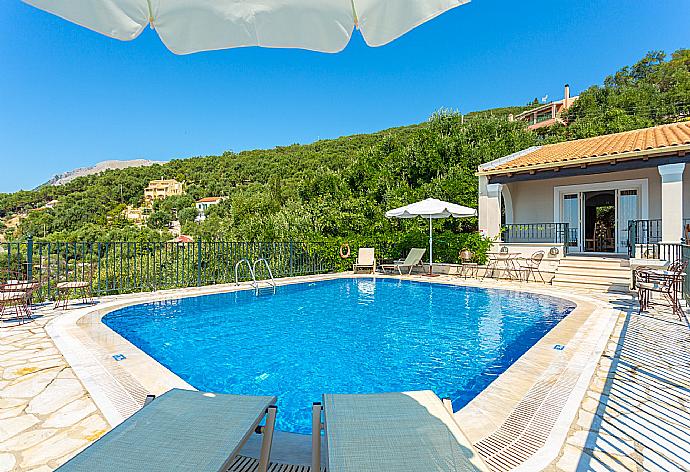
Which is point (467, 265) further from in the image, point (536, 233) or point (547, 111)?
point (547, 111)

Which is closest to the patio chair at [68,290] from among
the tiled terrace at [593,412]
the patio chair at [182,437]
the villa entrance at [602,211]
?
the tiled terrace at [593,412]

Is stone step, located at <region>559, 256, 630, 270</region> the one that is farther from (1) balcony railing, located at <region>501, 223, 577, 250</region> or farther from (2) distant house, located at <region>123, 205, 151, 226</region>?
(2) distant house, located at <region>123, 205, 151, 226</region>

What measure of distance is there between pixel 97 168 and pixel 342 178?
42.4 m

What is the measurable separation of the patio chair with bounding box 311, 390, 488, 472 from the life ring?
11578 mm

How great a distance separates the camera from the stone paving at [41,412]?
2406 millimetres

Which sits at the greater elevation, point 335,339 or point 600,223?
point 600,223

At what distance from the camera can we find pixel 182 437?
1894 mm

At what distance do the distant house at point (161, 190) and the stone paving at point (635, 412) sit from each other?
152 ft

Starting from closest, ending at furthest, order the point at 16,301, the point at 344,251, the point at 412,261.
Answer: the point at 16,301
the point at 412,261
the point at 344,251

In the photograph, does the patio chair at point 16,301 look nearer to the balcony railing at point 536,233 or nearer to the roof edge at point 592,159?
the roof edge at point 592,159

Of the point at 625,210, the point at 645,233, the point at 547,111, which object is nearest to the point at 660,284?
the point at 645,233

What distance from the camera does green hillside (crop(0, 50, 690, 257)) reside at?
1666 cm

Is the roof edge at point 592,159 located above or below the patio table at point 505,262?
above

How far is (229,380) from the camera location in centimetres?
426
